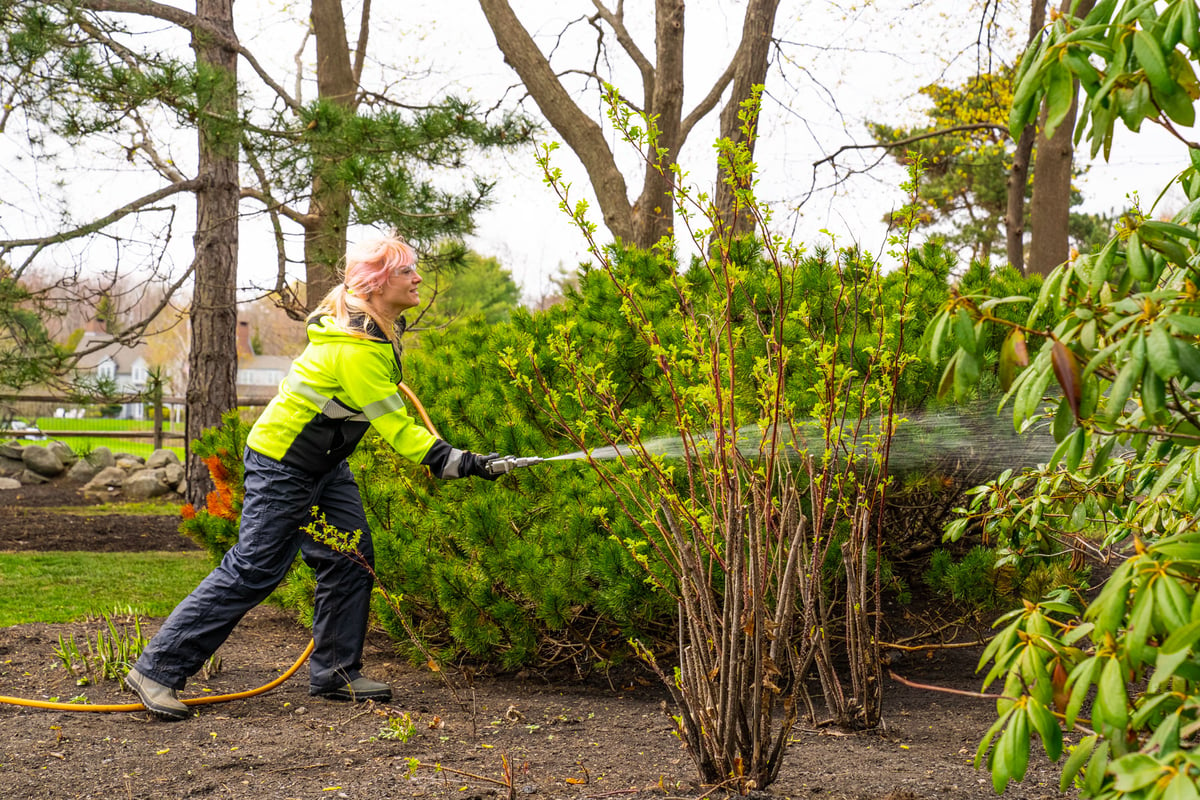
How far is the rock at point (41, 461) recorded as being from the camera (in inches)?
532

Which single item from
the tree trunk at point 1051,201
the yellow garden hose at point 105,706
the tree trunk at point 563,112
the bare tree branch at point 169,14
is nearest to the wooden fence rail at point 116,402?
the bare tree branch at point 169,14

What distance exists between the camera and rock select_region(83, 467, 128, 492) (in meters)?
12.8

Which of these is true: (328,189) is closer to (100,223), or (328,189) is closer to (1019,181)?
(100,223)

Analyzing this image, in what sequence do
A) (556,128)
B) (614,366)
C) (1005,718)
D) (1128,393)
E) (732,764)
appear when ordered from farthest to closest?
(556,128) → (614,366) → (732,764) → (1005,718) → (1128,393)

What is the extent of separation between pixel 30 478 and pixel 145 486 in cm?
227

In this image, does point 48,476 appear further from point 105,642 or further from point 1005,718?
point 1005,718

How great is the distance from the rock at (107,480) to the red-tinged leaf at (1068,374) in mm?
13489

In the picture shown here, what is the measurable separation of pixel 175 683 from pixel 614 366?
2.07 m

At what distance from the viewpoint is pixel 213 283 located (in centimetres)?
833

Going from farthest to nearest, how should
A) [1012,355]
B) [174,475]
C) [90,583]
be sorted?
[174,475], [90,583], [1012,355]

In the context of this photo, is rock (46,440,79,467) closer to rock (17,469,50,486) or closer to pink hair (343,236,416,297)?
rock (17,469,50,486)

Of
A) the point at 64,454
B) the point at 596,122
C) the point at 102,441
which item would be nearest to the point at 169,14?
the point at 596,122

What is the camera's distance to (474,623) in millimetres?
3727

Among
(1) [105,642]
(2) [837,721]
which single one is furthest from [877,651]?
(1) [105,642]
